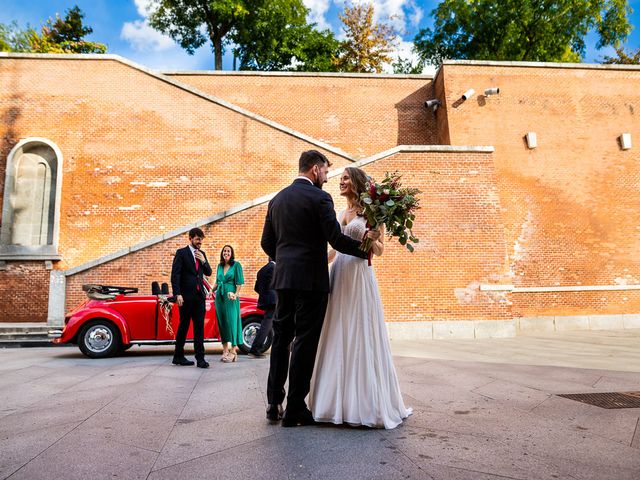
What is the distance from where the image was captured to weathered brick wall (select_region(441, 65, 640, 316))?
16.4m

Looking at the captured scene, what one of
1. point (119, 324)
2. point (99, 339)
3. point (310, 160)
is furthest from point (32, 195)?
point (310, 160)

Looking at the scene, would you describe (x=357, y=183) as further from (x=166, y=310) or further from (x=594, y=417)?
(x=166, y=310)

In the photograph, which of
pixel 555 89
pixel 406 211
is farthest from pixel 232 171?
pixel 406 211

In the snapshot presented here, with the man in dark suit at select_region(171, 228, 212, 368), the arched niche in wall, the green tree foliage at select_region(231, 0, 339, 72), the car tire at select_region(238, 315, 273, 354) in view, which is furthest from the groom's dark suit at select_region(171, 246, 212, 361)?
the green tree foliage at select_region(231, 0, 339, 72)

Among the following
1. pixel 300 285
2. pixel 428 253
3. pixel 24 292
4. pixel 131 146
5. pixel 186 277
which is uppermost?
pixel 131 146

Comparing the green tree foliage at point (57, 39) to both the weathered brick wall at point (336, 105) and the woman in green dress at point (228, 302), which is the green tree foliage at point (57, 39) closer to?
the weathered brick wall at point (336, 105)

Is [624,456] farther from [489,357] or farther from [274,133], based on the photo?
[274,133]

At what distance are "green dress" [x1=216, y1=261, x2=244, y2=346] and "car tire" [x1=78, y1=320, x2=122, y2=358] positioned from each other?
85.3 inches

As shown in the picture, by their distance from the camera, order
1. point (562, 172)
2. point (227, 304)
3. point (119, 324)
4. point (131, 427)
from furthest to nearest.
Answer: point (562, 172) → point (119, 324) → point (227, 304) → point (131, 427)

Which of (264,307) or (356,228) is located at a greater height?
(356,228)

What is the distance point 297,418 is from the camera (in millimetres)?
3381

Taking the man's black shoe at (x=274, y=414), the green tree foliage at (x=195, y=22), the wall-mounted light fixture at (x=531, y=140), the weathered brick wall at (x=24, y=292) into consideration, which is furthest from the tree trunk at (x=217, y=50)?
the man's black shoe at (x=274, y=414)

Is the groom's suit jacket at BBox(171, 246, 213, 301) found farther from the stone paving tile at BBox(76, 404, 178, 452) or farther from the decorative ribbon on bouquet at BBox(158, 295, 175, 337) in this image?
the stone paving tile at BBox(76, 404, 178, 452)

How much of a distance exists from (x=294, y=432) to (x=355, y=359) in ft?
2.26
